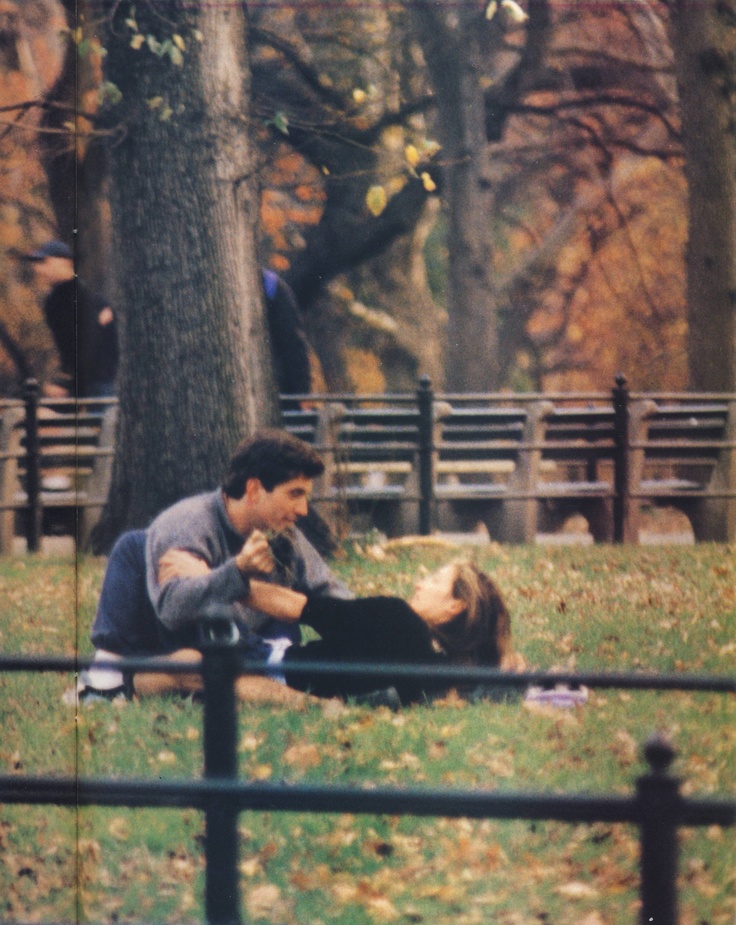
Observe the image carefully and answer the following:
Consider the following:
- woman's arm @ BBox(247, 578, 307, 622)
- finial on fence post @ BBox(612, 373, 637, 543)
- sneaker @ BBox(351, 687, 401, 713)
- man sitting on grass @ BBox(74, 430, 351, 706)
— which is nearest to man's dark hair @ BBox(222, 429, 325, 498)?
man sitting on grass @ BBox(74, 430, 351, 706)

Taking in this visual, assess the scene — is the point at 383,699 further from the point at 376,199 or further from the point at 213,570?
the point at 376,199

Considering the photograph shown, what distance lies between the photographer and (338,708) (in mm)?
4559

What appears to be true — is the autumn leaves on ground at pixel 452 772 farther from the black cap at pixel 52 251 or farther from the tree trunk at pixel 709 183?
the black cap at pixel 52 251

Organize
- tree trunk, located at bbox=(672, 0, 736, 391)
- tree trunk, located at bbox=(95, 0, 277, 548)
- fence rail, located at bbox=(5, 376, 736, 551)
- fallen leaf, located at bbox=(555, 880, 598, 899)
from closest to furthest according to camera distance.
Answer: fallen leaf, located at bbox=(555, 880, 598, 899) < tree trunk, located at bbox=(672, 0, 736, 391) < fence rail, located at bbox=(5, 376, 736, 551) < tree trunk, located at bbox=(95, 0, 277, 548)

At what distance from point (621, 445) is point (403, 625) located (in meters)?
1.05

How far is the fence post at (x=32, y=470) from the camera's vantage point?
5.08 meters

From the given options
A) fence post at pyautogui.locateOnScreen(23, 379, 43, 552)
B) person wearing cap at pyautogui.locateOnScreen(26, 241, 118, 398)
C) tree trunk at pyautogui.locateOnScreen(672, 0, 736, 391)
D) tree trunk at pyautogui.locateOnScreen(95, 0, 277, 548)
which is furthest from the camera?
fence post at pyautogui.locateOnScreen(23, 379, 43, 552)

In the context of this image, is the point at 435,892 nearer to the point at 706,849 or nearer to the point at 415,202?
the point at 706,849

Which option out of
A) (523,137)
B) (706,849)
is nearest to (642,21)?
(523,137)

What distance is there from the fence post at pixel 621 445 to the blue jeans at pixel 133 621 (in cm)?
132

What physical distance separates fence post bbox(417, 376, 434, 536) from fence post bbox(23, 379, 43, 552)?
1.63 meters

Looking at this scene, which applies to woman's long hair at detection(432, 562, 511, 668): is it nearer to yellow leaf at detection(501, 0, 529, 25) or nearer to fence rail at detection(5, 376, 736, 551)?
fence rail at detection(5, 376, 736, 551)

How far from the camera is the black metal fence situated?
110 inches

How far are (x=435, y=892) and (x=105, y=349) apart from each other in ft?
7.94
